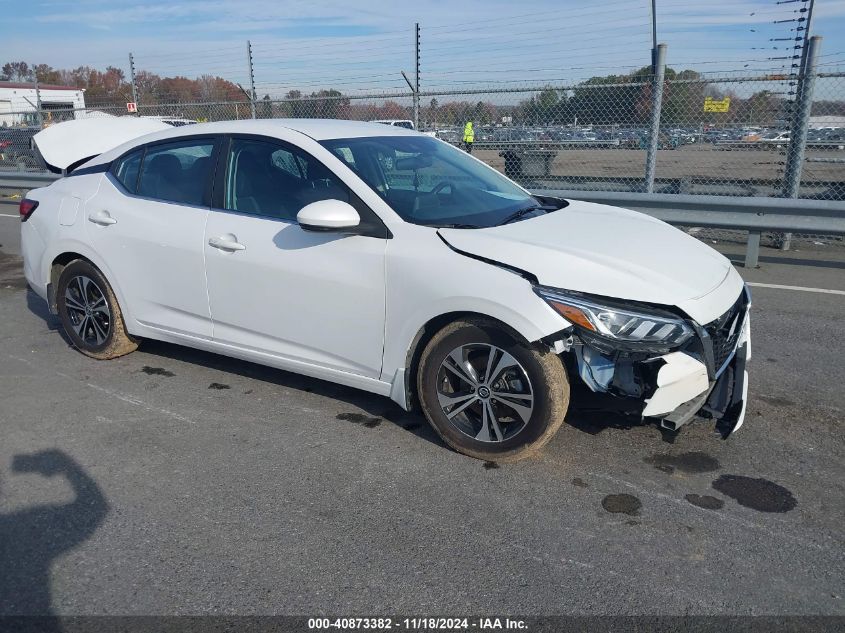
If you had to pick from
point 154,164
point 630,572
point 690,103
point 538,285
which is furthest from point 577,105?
point 630,572

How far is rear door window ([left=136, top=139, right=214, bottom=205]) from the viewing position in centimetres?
461

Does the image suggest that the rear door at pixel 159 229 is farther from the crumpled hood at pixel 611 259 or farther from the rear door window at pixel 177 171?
the crumpled hood at pixel 611 259

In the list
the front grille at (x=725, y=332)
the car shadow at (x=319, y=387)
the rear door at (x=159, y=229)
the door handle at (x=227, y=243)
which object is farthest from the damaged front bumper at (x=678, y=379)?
the rear door at (x=159, y=229)

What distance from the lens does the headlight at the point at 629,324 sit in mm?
3295

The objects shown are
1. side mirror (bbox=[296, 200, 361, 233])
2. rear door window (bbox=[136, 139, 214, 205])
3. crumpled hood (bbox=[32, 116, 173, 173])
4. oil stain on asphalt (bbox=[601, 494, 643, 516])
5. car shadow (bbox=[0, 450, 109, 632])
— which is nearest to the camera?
car shadow (bbox=[0, 450, 109, 632])

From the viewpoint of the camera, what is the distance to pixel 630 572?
283cm

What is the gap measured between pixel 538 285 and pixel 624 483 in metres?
1.03

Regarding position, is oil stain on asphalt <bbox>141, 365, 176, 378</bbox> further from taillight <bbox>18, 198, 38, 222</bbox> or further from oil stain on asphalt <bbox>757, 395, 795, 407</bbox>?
oil stain on asphalt <bbox>757, 395, 795, 407</bbox>

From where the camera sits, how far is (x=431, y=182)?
14.4 ft

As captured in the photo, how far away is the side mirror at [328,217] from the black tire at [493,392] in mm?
740

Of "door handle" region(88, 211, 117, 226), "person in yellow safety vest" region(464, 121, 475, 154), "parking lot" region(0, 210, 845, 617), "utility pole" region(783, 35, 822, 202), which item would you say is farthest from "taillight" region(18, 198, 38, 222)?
"utility pole" region(783, 35, 822, 202)

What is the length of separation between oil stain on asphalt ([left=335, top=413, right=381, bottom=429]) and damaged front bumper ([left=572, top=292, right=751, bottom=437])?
1.31 meters

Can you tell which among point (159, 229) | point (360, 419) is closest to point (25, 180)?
point (159, 229)

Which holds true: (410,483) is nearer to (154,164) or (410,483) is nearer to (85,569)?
(85,569)
